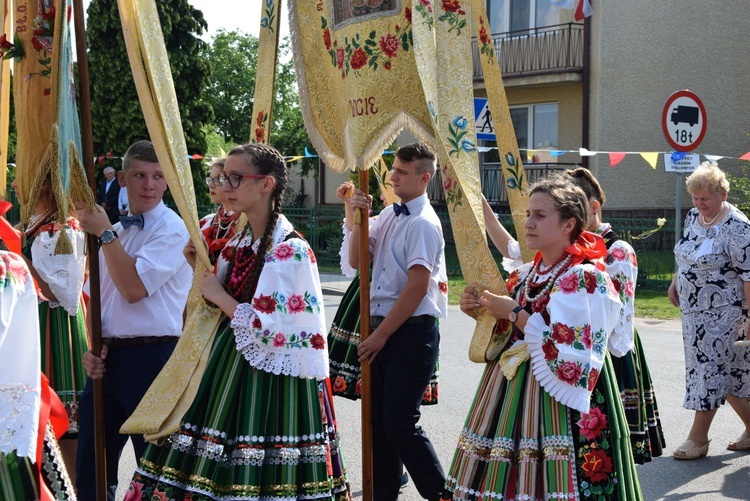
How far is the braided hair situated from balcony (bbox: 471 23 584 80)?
15580 millimetres

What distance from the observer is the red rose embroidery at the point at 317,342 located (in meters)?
3.61

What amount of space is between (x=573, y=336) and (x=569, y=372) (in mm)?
138

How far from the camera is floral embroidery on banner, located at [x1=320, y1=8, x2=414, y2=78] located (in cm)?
405

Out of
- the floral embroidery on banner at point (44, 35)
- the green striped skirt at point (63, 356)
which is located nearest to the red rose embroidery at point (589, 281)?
the floral embroidery on banner at point (44, 35)

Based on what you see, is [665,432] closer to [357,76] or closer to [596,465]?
[596,465]

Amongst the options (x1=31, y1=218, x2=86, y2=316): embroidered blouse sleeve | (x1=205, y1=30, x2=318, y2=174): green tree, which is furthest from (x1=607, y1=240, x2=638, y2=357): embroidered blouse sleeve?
(x1=205, y1=30, x2=318, y2=174): green tree

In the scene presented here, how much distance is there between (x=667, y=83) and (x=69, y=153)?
16.9 metres

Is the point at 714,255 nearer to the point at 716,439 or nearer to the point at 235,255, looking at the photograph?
the point at 716,439

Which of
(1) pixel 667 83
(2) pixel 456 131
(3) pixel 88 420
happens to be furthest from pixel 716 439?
(1) pixel 667 83

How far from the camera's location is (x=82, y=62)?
3805 millimetres

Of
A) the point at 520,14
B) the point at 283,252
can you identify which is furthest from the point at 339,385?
the point at 520,14

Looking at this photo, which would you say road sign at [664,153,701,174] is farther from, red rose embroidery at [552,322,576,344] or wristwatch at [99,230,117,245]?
wristwatch at [99,230,117,245]

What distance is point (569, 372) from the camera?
3.54m

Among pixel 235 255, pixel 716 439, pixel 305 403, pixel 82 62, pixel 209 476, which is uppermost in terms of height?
pixel 82 62
